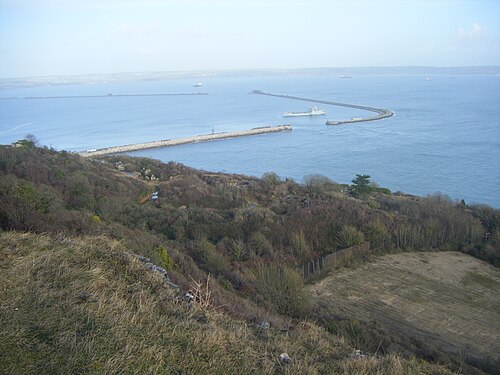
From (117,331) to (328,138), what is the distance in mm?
31960

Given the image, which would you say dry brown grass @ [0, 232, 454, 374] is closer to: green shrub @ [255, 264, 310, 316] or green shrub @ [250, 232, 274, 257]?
green shrub @ [255, 264, 310, 316]

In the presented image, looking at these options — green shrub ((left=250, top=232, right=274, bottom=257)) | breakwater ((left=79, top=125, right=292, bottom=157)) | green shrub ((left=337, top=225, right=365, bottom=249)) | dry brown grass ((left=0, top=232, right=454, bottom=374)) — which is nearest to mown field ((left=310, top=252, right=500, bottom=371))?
green shrub ((left=337, top=225, right=365, bottom=249))

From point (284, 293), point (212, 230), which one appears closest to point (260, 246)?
point (212, 230)

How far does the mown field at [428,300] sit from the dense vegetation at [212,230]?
71 centimetres

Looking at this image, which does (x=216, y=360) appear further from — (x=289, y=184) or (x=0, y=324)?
(x=289, y=184)

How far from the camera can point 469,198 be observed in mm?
18453

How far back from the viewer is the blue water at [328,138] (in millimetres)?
22609

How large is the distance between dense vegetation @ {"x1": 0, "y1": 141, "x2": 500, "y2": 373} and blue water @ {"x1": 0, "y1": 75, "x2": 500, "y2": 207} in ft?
20.8

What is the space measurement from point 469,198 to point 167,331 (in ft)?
60.3

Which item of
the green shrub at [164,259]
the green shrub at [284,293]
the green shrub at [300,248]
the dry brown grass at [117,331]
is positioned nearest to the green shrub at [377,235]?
the green shrub at [300,248]

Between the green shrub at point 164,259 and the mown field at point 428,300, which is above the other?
the green shrub at point 164,259

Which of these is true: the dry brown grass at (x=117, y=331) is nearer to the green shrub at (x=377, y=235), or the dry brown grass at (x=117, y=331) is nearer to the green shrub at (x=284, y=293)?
the green shrub at (x=284, y=293)

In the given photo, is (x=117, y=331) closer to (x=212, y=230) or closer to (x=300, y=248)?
(x=212, y=230)

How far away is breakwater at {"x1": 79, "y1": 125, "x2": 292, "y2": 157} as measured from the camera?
31.3 m
